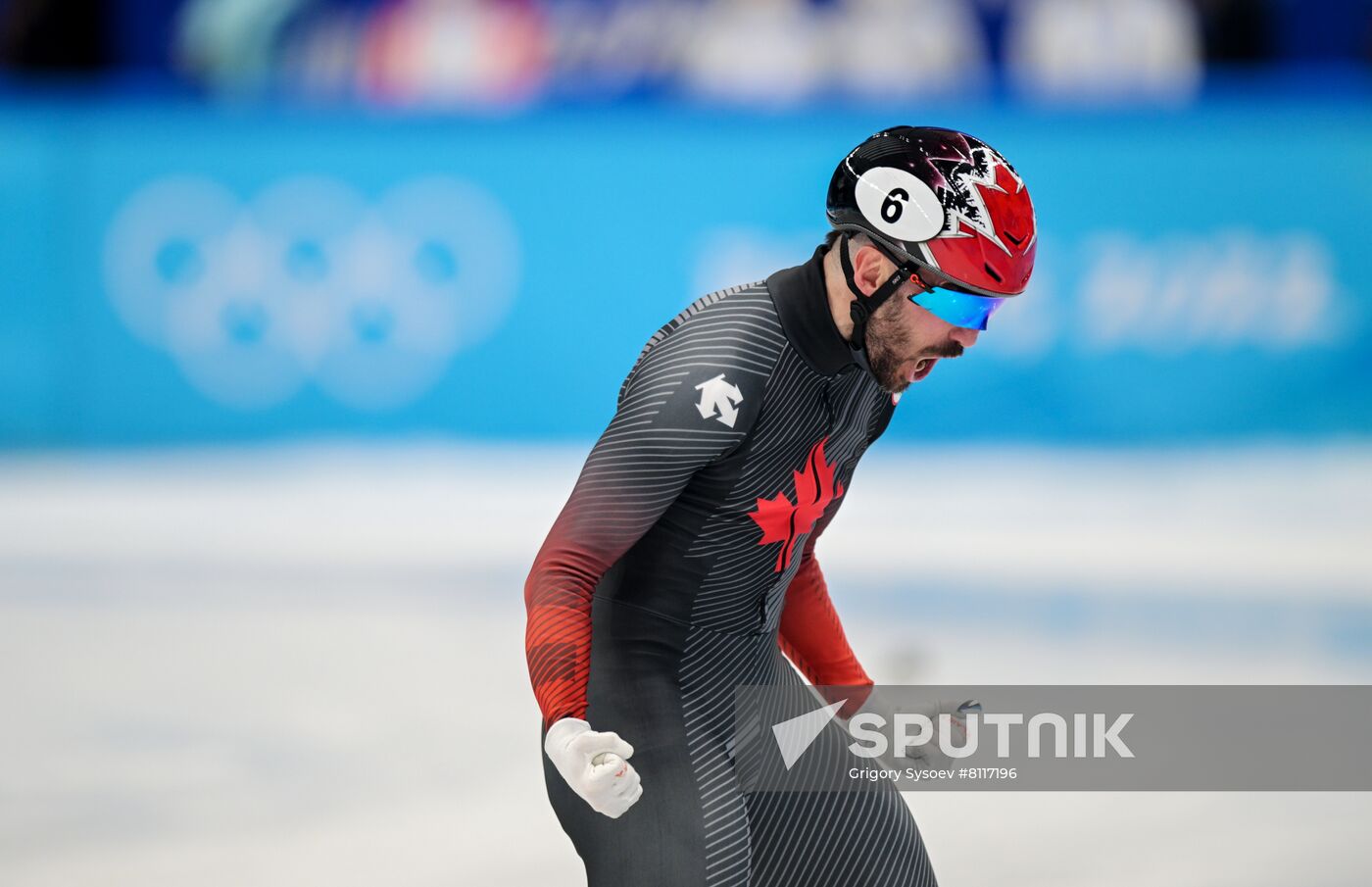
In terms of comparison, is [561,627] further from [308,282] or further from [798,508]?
[308,282]

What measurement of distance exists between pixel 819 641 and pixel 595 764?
1008mm

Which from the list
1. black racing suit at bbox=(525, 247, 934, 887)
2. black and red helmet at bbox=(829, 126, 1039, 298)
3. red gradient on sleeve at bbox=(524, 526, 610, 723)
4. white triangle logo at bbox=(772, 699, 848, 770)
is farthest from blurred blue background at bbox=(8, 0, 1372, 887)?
red gradient on sleeve at bbox=(524, 526, 610, 723)

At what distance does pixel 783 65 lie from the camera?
36.0 feet

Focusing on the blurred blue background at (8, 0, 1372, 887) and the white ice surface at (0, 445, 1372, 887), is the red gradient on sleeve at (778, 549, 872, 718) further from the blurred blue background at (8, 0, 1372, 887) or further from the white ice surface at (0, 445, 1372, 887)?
the blurred blue background at (8, 0, 1372, 887)

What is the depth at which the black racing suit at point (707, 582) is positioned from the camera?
266cm

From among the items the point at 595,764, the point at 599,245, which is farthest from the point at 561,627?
the point at 599,245

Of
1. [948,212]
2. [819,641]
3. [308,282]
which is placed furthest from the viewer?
[308,282]

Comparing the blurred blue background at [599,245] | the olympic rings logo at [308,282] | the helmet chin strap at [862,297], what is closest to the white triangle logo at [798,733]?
the helmet chin strap at [862,297]

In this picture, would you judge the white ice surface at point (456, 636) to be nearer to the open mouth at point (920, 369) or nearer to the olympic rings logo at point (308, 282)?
the olympic rings logo at point (308, 282)

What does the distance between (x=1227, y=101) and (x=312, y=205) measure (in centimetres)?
555

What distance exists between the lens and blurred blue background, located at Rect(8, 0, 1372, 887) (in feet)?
29.3

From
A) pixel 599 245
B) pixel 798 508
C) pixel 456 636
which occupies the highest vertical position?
pixel 599 245

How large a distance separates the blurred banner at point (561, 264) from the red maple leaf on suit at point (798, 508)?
725 cm

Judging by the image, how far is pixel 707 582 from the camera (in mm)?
2912
